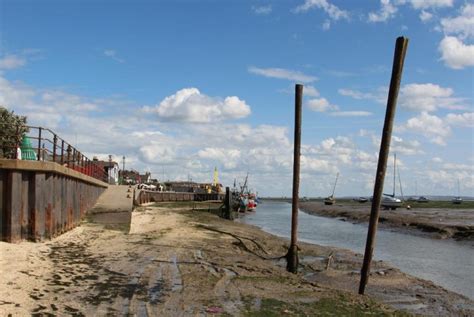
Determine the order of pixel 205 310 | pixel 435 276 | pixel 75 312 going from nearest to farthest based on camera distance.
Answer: pixel 75 312, pixel 205 310, pixel 435 276

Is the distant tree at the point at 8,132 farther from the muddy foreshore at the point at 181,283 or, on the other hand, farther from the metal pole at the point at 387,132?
the metal pole at the point at 387,132

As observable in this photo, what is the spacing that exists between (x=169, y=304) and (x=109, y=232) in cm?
1180

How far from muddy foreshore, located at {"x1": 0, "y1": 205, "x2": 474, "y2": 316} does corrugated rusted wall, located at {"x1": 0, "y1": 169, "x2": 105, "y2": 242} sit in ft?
1.42

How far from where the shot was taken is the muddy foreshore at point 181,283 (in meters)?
9.59

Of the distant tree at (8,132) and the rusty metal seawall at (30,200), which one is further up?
the distant tree at (8,132)

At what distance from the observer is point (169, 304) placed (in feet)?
32.4

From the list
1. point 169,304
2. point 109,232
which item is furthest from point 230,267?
point 109,232

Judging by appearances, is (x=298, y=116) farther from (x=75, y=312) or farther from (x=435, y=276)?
(x=75, y=312)

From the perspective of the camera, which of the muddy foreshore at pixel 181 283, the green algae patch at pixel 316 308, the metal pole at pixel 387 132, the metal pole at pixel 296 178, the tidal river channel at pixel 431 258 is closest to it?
the muddy foreshore at pixel 181 283

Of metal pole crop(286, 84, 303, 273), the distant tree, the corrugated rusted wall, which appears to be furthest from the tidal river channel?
the distant tree

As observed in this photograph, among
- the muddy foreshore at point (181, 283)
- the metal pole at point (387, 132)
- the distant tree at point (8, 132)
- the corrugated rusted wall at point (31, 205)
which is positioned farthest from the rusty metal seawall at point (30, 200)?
the metal pole at point (387, 132)

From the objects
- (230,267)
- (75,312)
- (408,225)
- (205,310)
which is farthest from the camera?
(408,225)

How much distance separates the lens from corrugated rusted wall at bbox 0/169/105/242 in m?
14.5

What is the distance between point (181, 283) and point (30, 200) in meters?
6.20
